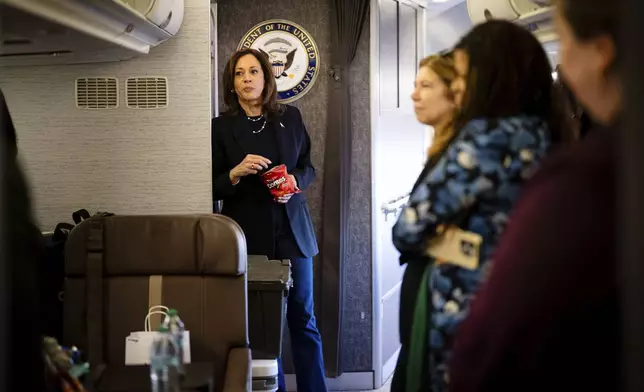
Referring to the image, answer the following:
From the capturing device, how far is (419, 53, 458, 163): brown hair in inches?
72.4

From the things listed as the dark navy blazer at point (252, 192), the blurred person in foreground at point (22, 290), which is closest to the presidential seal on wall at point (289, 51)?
the dark navy blazer at point (252, 192)

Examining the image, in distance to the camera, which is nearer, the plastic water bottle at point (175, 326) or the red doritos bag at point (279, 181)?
the plastic water bottle at point (175, 326)

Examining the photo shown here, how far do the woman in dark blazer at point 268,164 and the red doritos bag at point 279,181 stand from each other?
3cm

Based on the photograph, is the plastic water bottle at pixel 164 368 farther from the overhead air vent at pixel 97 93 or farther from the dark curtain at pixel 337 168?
the dark curtain at pixel 337 168

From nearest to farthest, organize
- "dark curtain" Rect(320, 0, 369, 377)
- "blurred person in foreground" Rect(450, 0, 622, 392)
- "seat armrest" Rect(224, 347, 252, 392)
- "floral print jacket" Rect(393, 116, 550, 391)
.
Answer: "blurred person in foreground" Rect(450, 0, 622, 392) → "floral print jacket" Rect(393, 116, 550, 391) → "seat armrest" Rect(224, 347, 252, 392) → "dark curtain" Rect(320, 0, 369, 377)

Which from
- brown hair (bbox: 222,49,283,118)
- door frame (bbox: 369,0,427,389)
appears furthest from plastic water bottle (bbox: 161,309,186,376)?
door frame (bbox: 369,0,427,389)

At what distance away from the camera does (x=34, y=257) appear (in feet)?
4.00

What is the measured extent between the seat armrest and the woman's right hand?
942 millimetres

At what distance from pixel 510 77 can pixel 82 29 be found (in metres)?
1.11

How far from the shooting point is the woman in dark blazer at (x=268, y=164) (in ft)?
10.0

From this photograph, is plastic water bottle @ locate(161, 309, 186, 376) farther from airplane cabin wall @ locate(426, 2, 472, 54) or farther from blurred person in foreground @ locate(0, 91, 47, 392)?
airplane cabin wall @ locate(426, 2, 472, 54)

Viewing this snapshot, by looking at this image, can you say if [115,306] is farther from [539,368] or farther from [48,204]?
[539,368]

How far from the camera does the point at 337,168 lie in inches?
148

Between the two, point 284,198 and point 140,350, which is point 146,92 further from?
point 140,350
